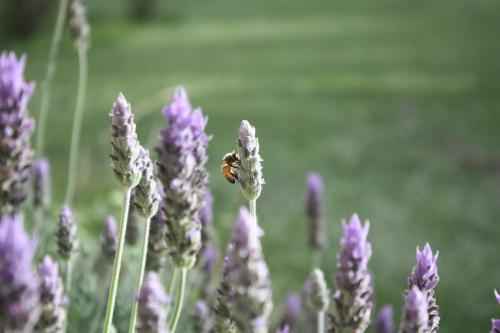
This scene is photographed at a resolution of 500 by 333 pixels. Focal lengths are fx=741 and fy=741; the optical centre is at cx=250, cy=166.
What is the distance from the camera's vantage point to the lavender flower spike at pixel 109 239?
4.44 ft

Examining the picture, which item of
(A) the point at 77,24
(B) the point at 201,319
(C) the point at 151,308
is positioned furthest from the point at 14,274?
(A) the point at 77,24

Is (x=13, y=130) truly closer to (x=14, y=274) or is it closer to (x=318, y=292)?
(x=14, y=274)

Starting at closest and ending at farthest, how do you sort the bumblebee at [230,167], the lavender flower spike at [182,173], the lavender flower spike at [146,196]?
the lavender flower spike at [182,173]
the lavender flower spike at [146,196]
the bumblebee at [230,167]

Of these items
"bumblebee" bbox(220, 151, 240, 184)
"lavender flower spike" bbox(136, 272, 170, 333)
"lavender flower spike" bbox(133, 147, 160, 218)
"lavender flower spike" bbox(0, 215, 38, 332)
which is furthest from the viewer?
"bumblebee" bbox(220, 151, 240, 184)

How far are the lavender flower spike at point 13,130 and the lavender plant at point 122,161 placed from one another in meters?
0.10

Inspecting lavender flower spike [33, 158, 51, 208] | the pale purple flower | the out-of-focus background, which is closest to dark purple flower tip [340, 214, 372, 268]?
the pale purple flower

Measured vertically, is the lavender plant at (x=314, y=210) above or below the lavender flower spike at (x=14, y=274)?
above

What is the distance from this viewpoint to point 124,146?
81 cm

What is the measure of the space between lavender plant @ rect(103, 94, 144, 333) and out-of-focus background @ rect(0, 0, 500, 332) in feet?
4.62

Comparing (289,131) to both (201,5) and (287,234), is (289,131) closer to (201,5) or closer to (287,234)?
(287,234)

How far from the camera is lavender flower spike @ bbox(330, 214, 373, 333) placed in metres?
0.71

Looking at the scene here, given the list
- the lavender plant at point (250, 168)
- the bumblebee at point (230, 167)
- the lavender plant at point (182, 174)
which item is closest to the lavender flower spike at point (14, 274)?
the lavender plant at point (182, 174)

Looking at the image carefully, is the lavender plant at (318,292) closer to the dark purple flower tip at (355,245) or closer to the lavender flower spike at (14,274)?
the dark purple flower tip at (355,245)

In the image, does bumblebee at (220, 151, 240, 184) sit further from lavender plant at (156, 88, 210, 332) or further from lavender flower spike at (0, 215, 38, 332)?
lavender flower spike at (0, 215, 38, 332)
